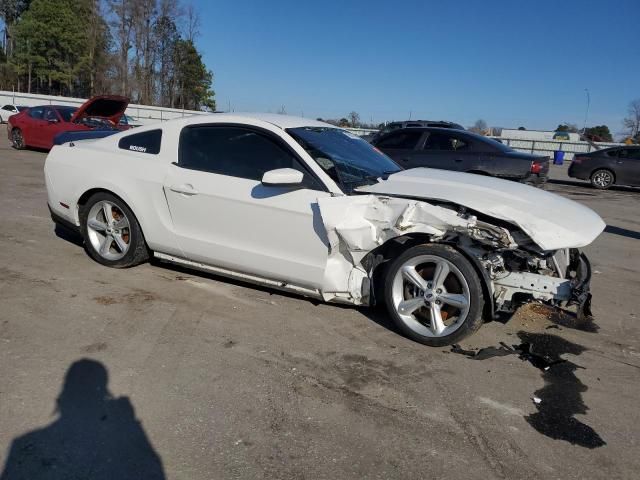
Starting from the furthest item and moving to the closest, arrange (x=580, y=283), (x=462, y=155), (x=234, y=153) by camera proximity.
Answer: (x=462, y=155), (x=234, y=153), (x=580, y=283)

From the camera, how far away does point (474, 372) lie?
365 cm

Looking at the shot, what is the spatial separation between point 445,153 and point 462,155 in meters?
0.32

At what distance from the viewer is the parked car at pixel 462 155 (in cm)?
1047

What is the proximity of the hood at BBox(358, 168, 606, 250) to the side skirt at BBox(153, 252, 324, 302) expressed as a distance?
3.02 ft

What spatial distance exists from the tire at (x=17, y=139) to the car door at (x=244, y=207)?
14573 mm

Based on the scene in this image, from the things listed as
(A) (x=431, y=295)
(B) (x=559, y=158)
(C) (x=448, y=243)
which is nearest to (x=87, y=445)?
(A) (x=431, y=295)

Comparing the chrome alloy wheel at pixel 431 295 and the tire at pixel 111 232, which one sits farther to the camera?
the tire at pixel 111 232

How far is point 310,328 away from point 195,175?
1.66 m

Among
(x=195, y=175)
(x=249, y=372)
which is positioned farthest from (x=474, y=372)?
(x=195, y=175)

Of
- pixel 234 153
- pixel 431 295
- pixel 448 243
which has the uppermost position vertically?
pixel 234 153

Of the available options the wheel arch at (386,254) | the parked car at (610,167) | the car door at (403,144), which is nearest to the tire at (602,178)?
the parked car at (610,167)

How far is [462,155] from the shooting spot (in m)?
10.6

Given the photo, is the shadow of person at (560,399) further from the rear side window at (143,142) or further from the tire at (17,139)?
the tire at (17,139)

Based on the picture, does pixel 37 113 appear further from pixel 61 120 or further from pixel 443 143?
pixel 443 143
